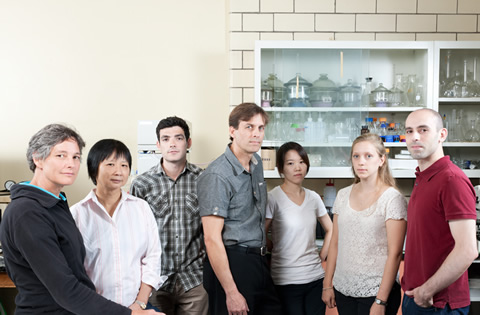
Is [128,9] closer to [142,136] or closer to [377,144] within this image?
[142,136]

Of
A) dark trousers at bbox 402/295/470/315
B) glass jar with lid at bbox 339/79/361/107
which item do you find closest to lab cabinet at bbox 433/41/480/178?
glass jar with lid at bbox 339/79/361/107

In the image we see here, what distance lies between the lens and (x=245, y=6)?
9.70 ft

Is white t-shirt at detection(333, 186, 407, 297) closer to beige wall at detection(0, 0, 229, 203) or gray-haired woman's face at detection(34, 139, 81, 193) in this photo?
gray-haired woman's face at detection(34, 139, 81, 193)

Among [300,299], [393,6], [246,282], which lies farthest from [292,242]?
[393,6]


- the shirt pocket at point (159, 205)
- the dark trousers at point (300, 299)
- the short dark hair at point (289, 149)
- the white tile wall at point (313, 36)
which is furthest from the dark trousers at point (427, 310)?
the white tile wall at point (313, 36)

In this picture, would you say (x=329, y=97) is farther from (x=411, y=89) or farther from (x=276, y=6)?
(x=276, y=6)

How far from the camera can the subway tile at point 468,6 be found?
3.06 metres

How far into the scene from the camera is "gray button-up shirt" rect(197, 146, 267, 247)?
1647 mm

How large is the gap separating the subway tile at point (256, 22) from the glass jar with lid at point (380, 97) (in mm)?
855

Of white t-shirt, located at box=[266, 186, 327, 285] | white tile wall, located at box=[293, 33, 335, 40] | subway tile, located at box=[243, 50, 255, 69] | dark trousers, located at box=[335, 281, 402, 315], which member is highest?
white tile wall, located at box=[293, 33, 335, 40]

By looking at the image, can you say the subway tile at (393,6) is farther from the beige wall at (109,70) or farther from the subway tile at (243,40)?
the beige wall at (109,70)

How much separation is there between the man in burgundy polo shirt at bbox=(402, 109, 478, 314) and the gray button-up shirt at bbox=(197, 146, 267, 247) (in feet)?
1.86

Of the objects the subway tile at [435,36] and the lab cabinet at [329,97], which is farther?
the subway tile at [435,36]

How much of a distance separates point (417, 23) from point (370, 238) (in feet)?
6.48
